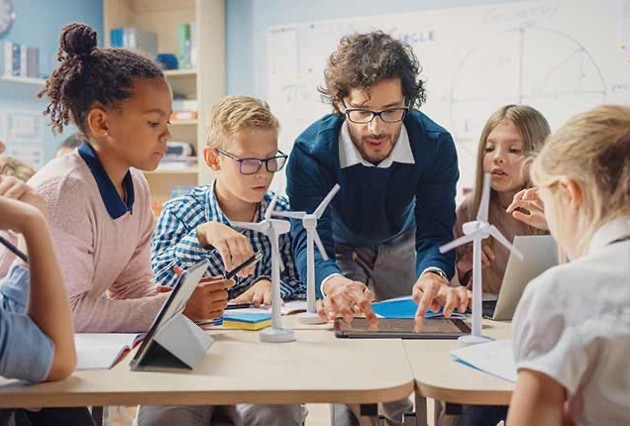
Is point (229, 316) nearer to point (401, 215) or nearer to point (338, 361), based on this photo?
point (338, 361)

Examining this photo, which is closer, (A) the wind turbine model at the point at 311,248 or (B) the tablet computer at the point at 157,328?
(B) the tablet computer at the point at 157,328

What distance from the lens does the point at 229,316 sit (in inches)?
61.4

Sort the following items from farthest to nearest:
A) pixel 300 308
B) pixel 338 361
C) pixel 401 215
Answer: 1. pixel 401 215
2. pixel 300 308
3. pixel 338 361

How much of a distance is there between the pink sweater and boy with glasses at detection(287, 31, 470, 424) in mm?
453

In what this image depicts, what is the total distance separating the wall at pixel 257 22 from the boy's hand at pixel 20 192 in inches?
120

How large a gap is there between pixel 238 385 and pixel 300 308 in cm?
65

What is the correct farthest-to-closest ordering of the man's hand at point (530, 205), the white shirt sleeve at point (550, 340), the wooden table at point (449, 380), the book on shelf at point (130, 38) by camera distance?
the book on shelf at point (130, 38), the man's hand at point (530, 205), the wooden table at point (449, 380), the white shirt sleeve at point (550, 340)

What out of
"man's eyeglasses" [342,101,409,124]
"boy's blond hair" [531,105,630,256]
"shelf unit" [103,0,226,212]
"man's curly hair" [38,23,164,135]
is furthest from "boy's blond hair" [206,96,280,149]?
"shelf unit" [103,0,226,212]

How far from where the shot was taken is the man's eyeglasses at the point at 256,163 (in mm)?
1947

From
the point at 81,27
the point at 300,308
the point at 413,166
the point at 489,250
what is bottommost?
the point at 300,308

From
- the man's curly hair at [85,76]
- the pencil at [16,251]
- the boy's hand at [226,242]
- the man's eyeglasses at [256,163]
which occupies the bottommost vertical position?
the boy's hand at [226,242]

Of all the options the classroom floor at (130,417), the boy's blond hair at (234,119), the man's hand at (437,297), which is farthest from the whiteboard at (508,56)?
the man's hand at (437,297)

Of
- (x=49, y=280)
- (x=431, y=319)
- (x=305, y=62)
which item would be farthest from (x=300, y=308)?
(x=305, y=62)

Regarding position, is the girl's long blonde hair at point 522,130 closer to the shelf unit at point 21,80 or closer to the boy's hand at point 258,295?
the boy's hand at point 258,295
